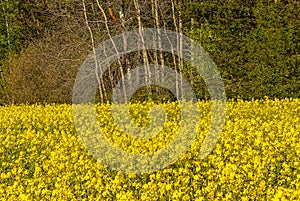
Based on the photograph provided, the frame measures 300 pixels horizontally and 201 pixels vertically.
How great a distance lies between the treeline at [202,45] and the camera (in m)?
17.3

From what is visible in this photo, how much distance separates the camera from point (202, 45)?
19328mm

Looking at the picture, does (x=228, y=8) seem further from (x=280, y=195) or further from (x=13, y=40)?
(x=13, y=40)

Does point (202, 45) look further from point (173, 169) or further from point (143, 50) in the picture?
point (173, 169)

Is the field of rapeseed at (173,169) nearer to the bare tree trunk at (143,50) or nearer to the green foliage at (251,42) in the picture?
the green foliage at (251,42)

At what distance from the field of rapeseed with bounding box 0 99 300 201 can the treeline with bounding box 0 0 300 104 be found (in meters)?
3.95

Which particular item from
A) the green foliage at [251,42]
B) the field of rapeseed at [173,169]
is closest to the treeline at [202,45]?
the green foliage at [251,42]

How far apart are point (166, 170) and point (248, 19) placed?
34.8 ft

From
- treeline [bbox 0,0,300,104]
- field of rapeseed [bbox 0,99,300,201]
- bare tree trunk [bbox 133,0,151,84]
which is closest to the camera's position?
field of rapeseed [bbox 0,99,300,201]

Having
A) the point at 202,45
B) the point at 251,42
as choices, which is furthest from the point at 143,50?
the point at 251,42

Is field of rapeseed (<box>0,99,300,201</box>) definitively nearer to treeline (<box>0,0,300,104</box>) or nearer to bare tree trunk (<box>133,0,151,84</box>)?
treeline (<box>0,0,300,104</box>)

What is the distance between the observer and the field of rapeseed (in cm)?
749

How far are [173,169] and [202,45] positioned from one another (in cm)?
1079

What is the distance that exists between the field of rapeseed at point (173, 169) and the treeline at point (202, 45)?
3.95 meters

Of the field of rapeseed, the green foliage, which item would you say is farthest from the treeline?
the field of rapeseed
